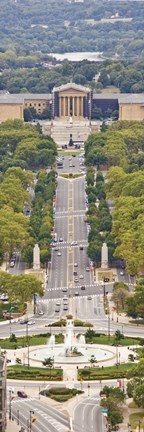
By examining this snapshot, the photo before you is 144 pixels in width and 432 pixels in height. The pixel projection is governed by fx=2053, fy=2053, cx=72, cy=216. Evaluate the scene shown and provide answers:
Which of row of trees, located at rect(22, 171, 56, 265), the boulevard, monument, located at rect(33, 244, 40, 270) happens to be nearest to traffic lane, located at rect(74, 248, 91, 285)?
the boulevard

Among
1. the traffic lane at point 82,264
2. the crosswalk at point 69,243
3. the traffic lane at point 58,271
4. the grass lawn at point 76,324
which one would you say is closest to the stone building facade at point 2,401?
the grass lawn at point 76,324

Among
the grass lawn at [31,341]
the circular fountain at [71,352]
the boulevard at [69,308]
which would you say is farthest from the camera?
the grass lawn at [31,341]

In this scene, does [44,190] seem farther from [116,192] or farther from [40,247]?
[40,247]

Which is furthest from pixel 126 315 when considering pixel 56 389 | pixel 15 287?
pixel 56 389

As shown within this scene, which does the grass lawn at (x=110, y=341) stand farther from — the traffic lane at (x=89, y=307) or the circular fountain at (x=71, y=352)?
the traffic lane at (x=89, y=307)

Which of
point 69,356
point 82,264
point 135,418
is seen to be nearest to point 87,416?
point 135,418
